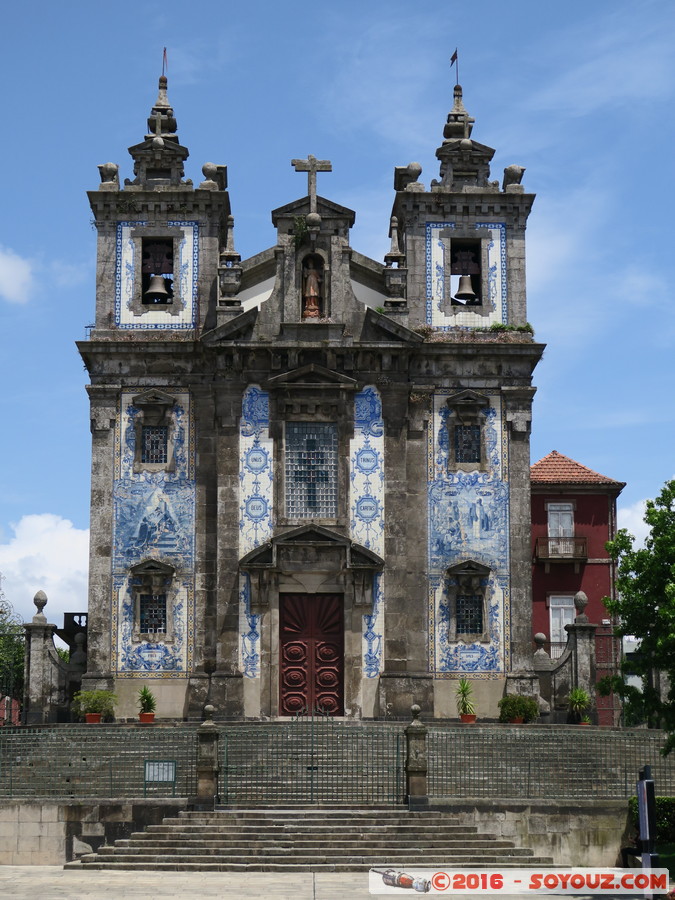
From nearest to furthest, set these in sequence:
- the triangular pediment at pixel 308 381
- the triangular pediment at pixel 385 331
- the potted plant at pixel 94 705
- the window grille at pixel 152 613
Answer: the potted plant at pixel 94 705 → the window grille at pixel 152 613 → the triangular pediment at pixel 308 381 → the triangular pediment at pixel 385 331

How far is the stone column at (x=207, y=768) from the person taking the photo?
2662 cm

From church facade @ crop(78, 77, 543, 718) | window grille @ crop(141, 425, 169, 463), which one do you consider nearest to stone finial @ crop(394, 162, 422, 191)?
church facade @ crop(78, 77, 543, 718)

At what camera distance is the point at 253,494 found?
35.3m

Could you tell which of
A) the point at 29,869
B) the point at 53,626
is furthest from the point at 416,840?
the point at 53,626

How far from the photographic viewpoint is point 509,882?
23641 mm

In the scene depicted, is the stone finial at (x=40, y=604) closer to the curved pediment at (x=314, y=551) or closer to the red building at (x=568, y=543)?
the curved pediment at (x=314, y=551)

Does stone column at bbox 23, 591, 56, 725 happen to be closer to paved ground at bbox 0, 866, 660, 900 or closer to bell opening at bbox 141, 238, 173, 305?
bell opening at bbox 141, 238, 173, 305

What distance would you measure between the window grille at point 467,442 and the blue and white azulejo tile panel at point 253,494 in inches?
183

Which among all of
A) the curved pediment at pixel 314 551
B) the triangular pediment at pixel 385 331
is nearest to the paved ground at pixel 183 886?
the curved pediment at pixel 314 551

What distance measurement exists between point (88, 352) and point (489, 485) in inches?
413

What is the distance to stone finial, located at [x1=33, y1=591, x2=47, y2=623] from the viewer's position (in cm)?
3534

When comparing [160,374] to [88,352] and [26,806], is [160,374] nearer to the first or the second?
[88,352]

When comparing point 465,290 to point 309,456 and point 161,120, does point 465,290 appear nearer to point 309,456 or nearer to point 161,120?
point 309,456

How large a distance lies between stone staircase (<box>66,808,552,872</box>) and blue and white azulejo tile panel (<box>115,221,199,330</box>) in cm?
1458
